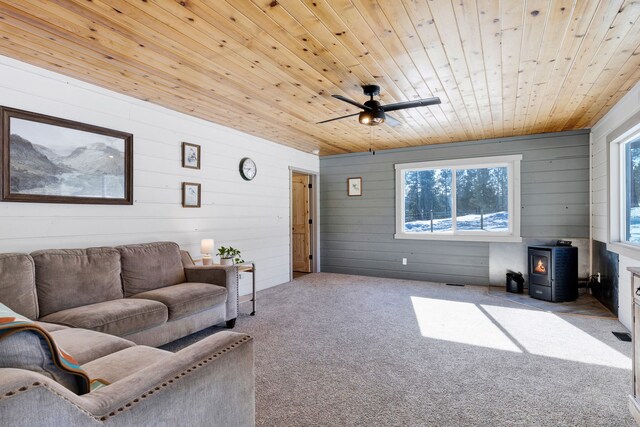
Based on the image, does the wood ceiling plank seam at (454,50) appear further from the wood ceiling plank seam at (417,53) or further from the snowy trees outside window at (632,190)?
the snowy trees outside window at (632,190)

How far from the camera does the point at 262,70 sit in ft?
9.53

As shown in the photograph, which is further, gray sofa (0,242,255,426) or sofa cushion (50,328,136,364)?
sofa cushion (50,328,136,364)

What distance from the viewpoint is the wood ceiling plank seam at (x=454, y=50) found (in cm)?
206

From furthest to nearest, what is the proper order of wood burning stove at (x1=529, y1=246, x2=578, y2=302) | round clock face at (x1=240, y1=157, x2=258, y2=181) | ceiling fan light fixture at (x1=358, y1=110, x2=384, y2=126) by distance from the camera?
round clock face at (x1=240, y1=157, x2=258, y2=181) < wood burning stove at (x1=529, y1=246, x2=578, y2=302) < ceiling fan light fixture at (x1=358, y1=110, x2=384, y2=126)

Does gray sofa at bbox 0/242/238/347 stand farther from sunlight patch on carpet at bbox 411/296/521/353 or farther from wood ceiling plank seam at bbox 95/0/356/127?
sunlight patch on carpet at bbox 411/296/521/353

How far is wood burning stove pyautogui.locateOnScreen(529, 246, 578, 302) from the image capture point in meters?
4.50

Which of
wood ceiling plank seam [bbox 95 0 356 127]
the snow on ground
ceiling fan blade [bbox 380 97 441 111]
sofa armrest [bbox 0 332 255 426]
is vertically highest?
wood ceiling plank seam [bbox 95 0 356 127]

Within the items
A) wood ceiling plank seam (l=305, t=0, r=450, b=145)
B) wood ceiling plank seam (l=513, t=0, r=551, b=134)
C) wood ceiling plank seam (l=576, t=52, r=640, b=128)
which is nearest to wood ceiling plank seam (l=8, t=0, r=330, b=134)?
wood ceiling plank seam (l=305, t=0, r=450, b=145)

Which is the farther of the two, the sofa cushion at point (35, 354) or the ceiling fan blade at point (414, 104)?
the ceiling fan blade at point (414, 104)

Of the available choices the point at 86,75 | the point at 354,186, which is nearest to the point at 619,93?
the point at 354,186

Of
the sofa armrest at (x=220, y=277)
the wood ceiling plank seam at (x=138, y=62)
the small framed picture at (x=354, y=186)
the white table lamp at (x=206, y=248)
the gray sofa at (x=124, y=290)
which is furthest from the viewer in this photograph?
Result: the small framed picture at (x=354, y=186)

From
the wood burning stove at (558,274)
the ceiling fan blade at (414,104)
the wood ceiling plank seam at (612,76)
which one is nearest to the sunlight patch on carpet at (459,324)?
the wood burning stove at (558,274)

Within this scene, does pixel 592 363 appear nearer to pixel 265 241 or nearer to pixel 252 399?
pixel 252 399

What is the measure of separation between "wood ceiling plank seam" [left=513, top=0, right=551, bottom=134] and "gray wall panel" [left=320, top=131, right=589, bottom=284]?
6.00 feet
